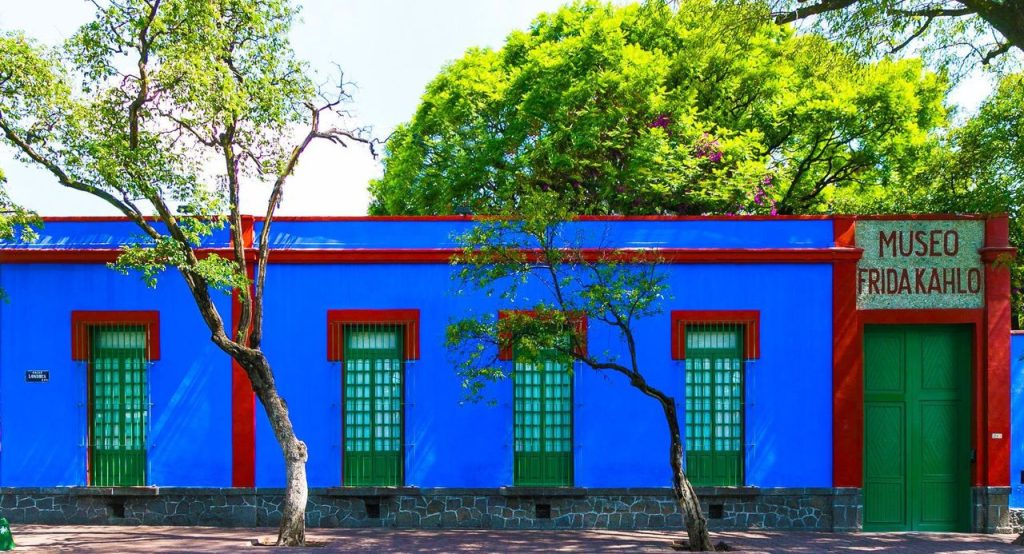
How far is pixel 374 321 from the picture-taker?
1310 cm

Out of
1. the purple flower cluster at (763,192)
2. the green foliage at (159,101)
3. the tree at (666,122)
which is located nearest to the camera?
the green foliage at (159,101)

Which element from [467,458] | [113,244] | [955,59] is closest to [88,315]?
[113,244]

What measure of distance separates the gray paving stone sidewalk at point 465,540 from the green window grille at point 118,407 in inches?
31.1

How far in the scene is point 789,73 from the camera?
22297 millimetres

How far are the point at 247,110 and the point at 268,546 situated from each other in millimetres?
5429

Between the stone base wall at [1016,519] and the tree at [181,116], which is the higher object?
the tree at [181,116]

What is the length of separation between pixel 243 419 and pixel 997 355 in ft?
35.7

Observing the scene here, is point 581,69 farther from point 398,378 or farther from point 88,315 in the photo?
point 88,315

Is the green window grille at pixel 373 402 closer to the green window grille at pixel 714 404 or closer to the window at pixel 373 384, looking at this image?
the window at pixel 373 384

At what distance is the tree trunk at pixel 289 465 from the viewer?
11.3 metres

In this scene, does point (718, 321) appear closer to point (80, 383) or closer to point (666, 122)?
point (80, 383)

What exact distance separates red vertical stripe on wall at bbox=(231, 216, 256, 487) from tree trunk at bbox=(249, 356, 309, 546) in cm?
161

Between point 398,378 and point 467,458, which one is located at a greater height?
point 398,378

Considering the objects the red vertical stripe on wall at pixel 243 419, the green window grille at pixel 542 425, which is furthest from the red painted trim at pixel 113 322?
the green window grille at pixel 542 425
